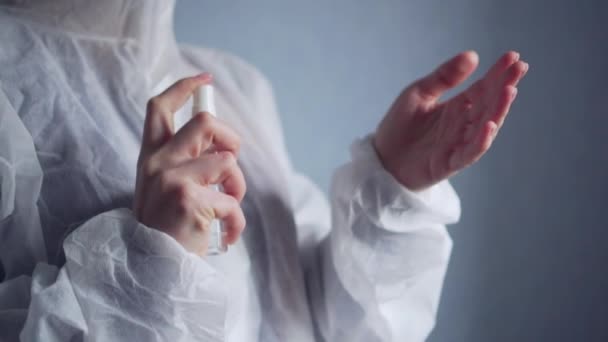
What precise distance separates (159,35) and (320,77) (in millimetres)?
354

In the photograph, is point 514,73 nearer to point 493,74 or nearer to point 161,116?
point 493,74

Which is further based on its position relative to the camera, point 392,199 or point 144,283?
point 392,199

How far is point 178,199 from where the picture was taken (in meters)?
0.44

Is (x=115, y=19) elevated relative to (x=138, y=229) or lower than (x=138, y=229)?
elevated

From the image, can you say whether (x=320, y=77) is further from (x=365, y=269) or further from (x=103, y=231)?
(x=103, y=231)

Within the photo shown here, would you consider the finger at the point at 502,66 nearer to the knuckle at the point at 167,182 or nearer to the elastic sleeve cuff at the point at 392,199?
the elastic sleeve cuff at the point at 392,199

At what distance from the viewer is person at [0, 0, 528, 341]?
44 centimetres

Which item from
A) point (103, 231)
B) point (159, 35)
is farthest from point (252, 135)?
point (103, 231)

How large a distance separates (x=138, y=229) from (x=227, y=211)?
0.07 m

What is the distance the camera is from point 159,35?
0.62 meters

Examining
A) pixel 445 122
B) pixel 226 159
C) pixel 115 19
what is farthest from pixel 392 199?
pixel 115 19

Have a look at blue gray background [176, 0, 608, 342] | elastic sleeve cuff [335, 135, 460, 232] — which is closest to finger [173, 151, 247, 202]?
elastic sleeve cuff [335, 135, 460, 232]

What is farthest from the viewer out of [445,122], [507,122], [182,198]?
[507,122]

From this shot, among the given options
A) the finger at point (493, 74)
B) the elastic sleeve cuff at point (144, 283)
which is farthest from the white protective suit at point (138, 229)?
the finger at point (493, 74)
